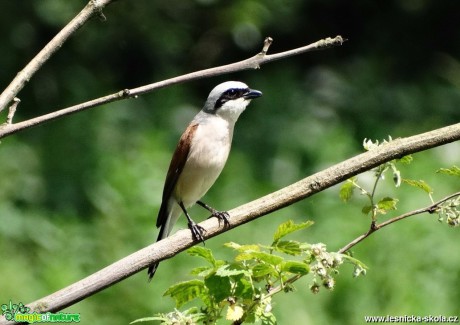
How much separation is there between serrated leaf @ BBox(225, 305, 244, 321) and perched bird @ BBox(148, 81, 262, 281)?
2038 millimetres

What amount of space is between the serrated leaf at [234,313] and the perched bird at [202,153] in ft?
6.69

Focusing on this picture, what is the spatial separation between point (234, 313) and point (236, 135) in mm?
5326

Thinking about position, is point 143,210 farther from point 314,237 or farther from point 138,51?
point 138,51

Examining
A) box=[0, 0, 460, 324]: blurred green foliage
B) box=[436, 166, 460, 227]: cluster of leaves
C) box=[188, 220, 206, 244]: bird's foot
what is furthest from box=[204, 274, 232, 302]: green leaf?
box=[0, 0, 460, 324]: blurred green foliage

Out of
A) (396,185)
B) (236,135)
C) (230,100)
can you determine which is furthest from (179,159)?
(236,135)

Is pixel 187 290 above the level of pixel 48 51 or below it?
below

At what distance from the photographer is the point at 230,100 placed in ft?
13.8

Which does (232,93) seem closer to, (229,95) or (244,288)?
(229,95)

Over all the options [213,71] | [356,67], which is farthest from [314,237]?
[213,71]

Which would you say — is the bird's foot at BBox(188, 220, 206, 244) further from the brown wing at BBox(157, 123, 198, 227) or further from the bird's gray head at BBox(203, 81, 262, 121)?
the bird's gray head at BBox(203, 81, 262, 121)

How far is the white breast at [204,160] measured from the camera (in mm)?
4016

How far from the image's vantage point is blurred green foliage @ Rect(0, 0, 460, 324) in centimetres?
546

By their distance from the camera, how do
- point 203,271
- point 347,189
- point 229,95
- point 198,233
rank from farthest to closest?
point 229,95 < point 198,233 < point 347,189 < point 203,271

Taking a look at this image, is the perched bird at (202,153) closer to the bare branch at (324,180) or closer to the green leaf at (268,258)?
the bare branch at (324,180)
